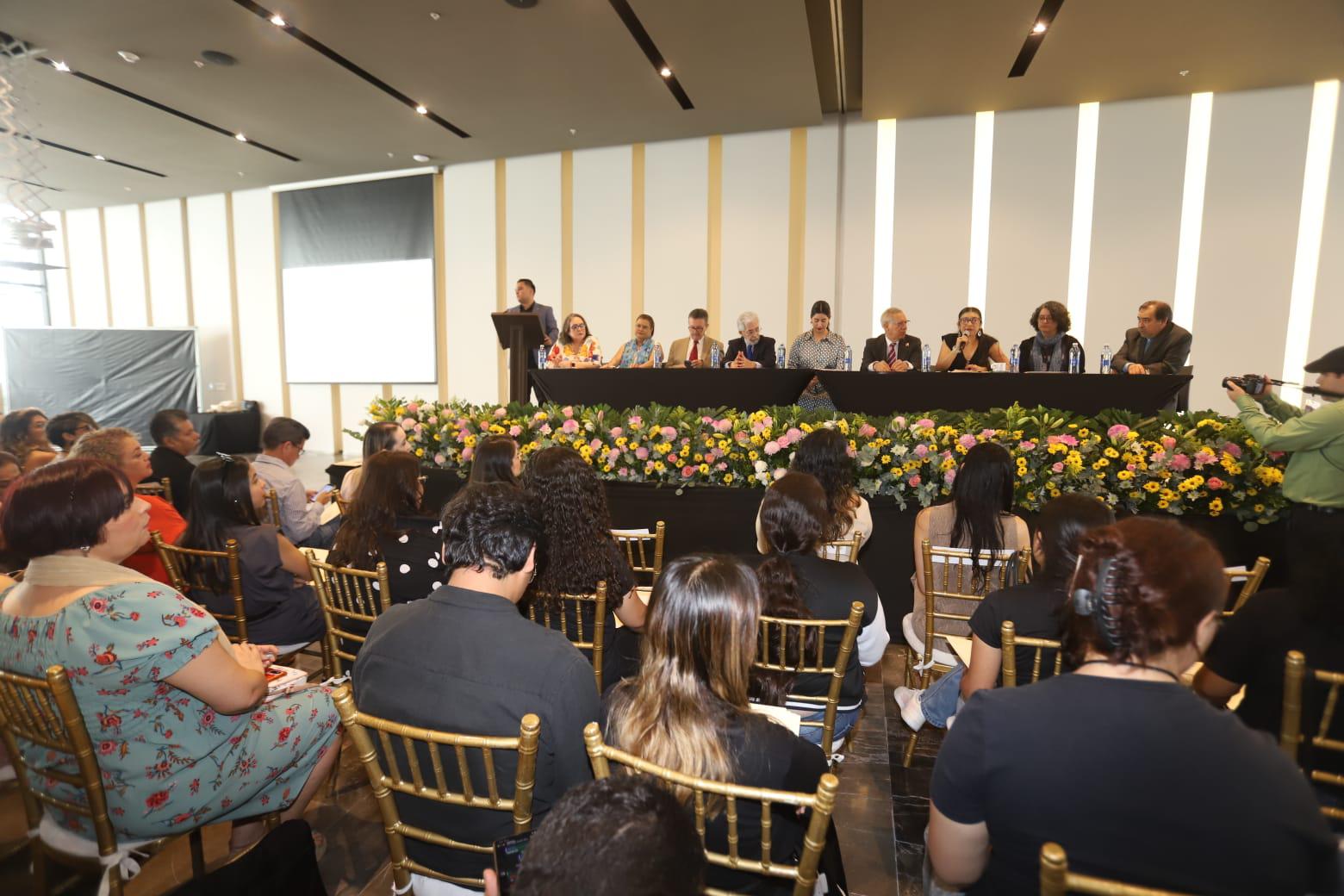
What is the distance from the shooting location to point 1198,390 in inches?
271

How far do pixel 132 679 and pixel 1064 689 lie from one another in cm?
181

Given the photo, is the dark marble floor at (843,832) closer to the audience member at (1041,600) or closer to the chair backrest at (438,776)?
the audience member at (1041,600)

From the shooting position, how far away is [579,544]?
2203 millimetres

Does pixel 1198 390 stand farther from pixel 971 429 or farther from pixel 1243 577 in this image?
pixel 1243 577

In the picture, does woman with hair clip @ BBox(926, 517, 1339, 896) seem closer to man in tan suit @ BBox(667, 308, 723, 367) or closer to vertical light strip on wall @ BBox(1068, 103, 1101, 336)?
man in tan suit @ BBox(667, 308, 723, 367)

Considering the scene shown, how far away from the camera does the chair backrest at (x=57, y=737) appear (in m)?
1.35

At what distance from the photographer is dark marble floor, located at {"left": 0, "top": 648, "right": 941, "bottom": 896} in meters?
1.95

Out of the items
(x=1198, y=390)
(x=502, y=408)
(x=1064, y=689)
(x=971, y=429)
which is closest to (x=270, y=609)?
(x=502, y=408)

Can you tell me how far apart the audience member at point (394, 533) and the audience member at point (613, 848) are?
1.69 meters

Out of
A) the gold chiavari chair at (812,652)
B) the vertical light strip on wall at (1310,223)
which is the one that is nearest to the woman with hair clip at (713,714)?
the gold chiavari chair at (812,652)

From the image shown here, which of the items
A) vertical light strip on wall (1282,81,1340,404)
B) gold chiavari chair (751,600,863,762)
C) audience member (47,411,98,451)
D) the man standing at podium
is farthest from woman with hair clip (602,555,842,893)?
vertical light strip on wall (1282,81,1340,404)

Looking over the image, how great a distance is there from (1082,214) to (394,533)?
750 centimetres

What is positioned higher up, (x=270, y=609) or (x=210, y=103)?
(x=210, y=103)

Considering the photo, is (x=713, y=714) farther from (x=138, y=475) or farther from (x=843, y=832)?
(x=138, y=475)
